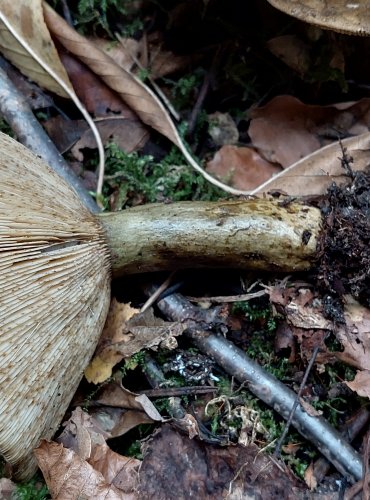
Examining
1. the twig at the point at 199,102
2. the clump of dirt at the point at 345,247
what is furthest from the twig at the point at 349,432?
the twig at the point at 199,102

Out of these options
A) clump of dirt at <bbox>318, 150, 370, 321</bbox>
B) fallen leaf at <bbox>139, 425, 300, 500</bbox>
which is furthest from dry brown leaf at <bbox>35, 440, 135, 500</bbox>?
clump of dirt at <bbox>318, 150, 370, 321</bbox>

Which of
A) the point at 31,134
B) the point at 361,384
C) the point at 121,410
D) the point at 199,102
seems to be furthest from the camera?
the point at 199,102

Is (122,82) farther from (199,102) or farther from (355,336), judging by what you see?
(355,336)

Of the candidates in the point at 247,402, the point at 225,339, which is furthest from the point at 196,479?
the point at 225,339

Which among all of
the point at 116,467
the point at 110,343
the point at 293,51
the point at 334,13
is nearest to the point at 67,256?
the point at 110,343

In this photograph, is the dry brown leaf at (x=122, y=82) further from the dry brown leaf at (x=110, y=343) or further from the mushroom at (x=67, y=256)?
the dry brown leaf at (x=110, y=343)

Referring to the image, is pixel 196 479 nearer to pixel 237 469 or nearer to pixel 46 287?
pixel 237 469

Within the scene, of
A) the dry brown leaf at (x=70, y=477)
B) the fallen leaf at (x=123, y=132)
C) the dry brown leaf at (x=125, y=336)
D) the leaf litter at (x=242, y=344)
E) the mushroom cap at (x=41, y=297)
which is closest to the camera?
the mushroom cap at (x=41, y=297)
